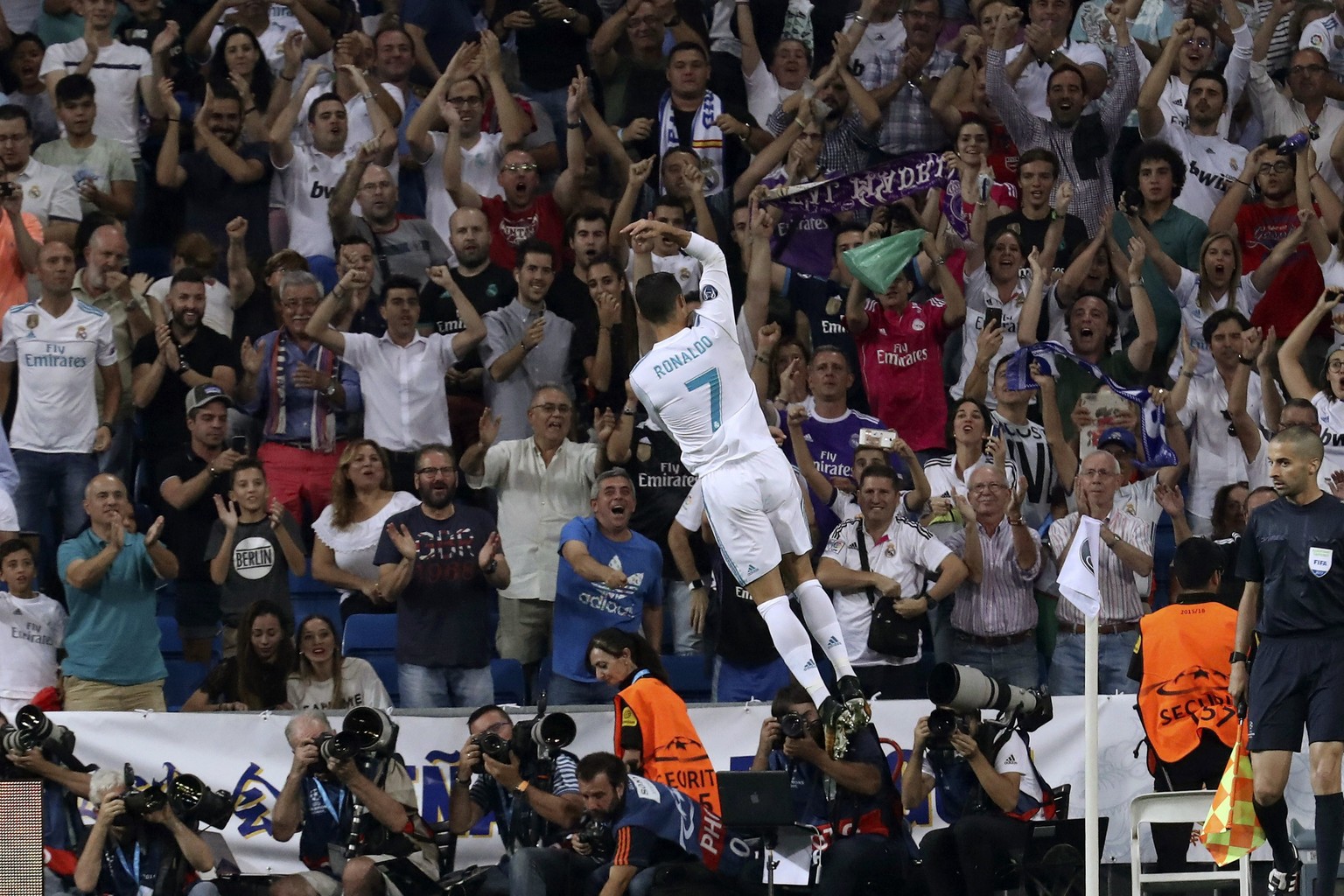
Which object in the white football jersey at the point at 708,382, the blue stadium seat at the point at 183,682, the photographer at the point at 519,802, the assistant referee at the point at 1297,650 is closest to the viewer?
the assistant referee at the point at 1297,650

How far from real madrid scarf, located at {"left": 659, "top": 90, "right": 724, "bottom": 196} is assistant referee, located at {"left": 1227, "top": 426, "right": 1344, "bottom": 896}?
22.7ft

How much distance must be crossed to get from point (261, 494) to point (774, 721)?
411 centimetres

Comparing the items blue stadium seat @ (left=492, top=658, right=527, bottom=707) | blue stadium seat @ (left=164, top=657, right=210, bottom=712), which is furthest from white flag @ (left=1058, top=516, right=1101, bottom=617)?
blue stadium seat @ (left=164, top=657, right=210, bottom=712)

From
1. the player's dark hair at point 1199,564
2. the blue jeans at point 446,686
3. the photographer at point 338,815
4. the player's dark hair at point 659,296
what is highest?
the player's dark hair at point 659,296

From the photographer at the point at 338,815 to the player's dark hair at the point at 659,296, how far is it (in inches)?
118

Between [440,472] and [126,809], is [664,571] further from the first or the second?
[126,809]

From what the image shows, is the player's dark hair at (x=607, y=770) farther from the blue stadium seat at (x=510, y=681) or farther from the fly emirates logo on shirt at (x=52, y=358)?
the fly emirates logo on shirt at (x=52, y=358)

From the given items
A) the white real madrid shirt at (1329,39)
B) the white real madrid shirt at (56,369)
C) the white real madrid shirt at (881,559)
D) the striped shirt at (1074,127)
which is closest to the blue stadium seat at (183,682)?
the white real madrid shirt at (56,369)

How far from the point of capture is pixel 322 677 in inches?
482

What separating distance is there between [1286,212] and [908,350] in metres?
3.62

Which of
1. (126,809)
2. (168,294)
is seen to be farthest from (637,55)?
(126,809)

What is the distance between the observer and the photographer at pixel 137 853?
428 inches

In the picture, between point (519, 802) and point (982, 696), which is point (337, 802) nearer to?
point (519, 802)

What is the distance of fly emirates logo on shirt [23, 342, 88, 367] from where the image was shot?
14.0m
